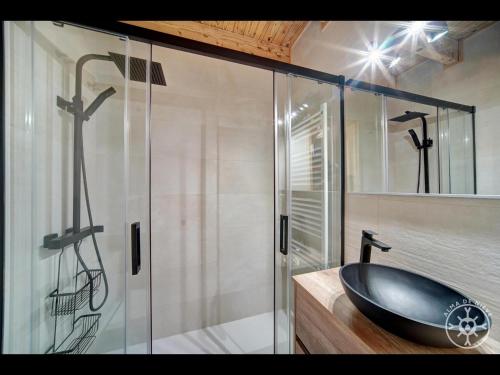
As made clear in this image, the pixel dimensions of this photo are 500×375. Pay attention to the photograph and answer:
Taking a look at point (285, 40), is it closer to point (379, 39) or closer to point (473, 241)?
point (379, 39)

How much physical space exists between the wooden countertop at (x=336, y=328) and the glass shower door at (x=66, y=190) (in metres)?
1.00

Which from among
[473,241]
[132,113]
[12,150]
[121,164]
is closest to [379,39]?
[473,241]

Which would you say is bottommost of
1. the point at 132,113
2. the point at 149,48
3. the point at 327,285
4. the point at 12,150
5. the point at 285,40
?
the point at 327,285

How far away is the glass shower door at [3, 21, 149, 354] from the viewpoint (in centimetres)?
76

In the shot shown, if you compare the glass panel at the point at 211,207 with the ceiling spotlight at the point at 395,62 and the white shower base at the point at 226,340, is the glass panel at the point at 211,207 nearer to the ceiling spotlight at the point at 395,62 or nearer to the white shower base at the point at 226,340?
the white shower base at the point at 226,340

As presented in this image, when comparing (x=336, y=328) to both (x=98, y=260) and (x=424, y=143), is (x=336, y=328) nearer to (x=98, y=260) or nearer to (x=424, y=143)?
(x=424, y=143)

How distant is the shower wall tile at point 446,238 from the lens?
616 millimetres

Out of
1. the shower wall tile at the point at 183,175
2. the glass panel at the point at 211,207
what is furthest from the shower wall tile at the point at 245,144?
the shower wall tile at the point at 183,175

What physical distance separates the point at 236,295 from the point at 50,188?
153 cm

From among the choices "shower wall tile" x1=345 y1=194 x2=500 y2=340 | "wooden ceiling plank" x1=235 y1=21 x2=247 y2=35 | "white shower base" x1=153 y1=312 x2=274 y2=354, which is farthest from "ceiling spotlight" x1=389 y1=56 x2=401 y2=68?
"white shower base" x1=153 y1=312 x2=274 y2=354

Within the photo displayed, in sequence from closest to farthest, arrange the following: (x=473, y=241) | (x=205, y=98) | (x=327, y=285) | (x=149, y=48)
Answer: (x=473, y=241)
(x=327, y=285)
(x=149, y=48)
(x=205, y=98)

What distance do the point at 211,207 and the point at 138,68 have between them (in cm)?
113

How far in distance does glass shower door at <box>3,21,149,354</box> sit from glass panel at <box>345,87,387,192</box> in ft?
4.47

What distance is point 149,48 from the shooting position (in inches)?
40.3
